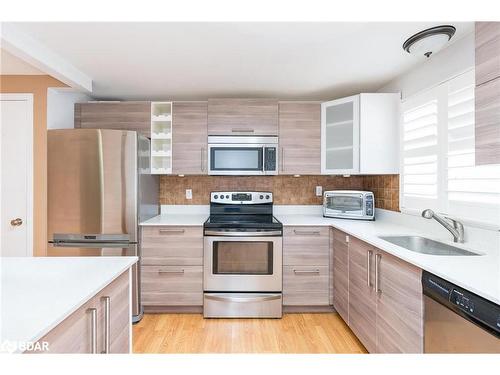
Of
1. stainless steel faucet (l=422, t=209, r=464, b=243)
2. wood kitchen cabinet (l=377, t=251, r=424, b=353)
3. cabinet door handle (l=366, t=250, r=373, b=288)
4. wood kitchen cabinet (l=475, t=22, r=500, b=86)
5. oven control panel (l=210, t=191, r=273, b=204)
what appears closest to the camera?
wood kitchen cabinet (l=475, t=22, r=500, b=86)

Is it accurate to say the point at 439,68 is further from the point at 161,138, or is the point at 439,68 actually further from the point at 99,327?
the point at 99,327

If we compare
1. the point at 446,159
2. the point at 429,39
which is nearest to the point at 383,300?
the point at 446,159

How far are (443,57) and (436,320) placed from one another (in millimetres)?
1786

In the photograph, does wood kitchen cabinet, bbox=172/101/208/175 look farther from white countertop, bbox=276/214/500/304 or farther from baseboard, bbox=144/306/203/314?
white countertop, bbox=276/214/500/304

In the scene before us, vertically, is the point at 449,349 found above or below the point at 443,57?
below

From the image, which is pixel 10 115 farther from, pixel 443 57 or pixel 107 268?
pixel 443 57

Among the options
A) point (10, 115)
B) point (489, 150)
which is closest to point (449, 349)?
point (489, 150)

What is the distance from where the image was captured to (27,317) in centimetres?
77

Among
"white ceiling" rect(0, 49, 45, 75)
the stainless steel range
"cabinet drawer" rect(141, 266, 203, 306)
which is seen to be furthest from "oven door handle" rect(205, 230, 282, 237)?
"white ceiling" rect(0, 49, 45, 75)

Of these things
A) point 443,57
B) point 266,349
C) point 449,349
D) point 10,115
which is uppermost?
point 443,57

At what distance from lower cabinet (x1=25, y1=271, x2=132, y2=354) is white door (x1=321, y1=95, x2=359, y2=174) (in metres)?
2.16

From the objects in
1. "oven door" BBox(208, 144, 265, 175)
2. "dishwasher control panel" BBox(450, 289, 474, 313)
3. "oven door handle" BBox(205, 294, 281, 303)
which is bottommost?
"oven door handle" BBox(205, 294, 281, 303)

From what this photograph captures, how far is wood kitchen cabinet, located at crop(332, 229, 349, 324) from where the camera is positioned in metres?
2.29

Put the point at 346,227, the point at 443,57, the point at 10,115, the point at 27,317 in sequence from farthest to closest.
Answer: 1. the point at 10,115
2. the point at 346,227
3. the point at 443,57
4. the point at 27,317
